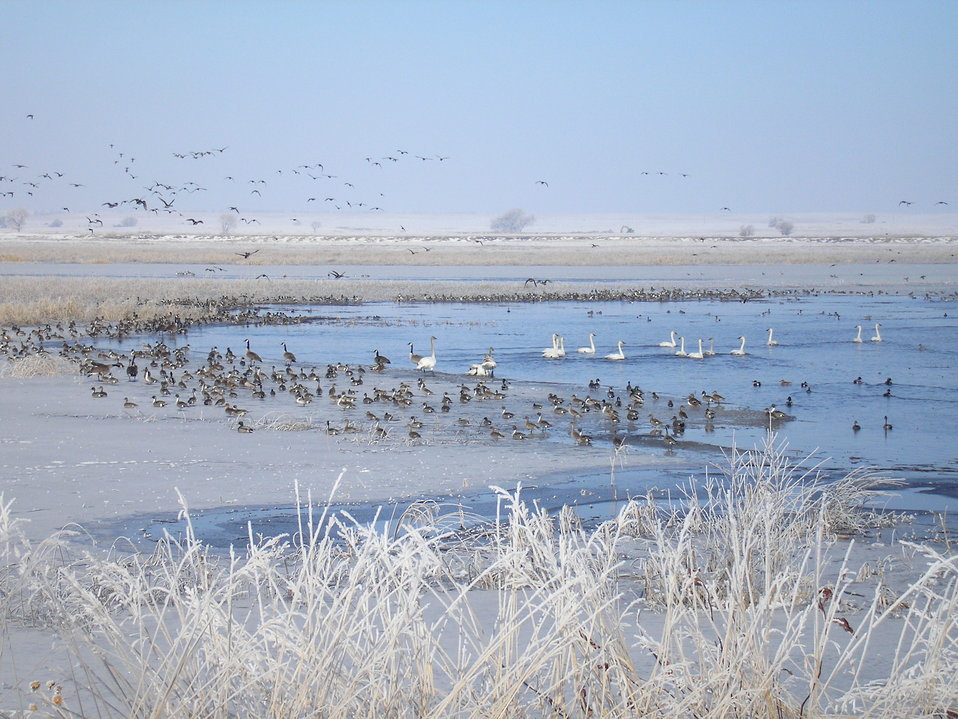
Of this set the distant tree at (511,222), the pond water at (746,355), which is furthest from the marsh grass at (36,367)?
the distant tree at (511,222)

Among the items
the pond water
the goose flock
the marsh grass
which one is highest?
the marsh grass

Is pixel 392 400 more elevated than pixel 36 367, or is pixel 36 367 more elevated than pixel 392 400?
pixel 36 367

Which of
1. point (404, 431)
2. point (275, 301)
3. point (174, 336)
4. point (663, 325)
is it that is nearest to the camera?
point (404, 431)

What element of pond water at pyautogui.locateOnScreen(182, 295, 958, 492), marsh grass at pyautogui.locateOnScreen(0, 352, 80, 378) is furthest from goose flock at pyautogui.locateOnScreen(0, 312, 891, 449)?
pond water at pyautogui.locateOnScreen(182, 295, 958, 492)

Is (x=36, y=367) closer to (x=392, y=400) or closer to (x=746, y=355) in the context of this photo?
(x=392, y=400)

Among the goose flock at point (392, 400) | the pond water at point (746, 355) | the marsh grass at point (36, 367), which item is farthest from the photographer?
the marsh grass at point (36, 367)

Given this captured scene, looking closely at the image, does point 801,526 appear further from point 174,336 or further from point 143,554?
point 174,336

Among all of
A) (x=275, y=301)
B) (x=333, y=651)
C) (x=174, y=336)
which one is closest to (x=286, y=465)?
(x=333, y=651)

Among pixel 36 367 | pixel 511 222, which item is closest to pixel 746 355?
pixel 36 367

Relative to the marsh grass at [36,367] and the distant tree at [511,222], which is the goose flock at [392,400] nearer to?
the marsh grass at [36,367]

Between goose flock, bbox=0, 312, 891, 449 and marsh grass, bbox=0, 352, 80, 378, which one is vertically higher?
marsh grass, bbox=0, 352, 80, 378

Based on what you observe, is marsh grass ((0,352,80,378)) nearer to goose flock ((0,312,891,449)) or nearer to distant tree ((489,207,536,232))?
goose flock ((0,312,891,449))

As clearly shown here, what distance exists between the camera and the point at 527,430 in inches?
573

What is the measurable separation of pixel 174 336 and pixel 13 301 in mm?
8299
